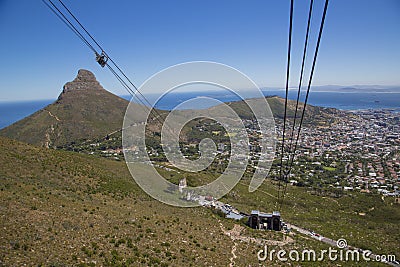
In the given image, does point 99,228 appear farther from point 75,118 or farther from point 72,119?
point 75,118

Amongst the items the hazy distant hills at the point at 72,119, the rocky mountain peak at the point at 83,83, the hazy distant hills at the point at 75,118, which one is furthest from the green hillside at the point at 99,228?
the rocky mountain peak at the point at 83,83

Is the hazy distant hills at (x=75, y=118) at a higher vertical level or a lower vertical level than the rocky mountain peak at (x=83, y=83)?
lower

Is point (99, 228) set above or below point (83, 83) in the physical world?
below

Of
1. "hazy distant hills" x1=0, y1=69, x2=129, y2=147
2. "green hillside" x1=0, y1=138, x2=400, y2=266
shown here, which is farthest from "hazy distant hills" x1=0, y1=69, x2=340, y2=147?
"green hillside" x1=0, y1=138, x2=400, y2=266

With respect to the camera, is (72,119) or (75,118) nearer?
(72,119)

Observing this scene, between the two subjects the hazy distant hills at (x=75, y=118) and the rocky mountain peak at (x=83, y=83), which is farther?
the rocky mountain peak at (x=83, y=83)

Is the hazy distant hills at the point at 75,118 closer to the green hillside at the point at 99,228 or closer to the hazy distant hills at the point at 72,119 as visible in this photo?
the hazy distant hills at the point at 72,119

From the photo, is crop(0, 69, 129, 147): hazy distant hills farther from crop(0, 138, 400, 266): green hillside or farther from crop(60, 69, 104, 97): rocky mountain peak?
crop(0, 138, 400, 266): green hillside

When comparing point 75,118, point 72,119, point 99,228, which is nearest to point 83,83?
point 75,118
